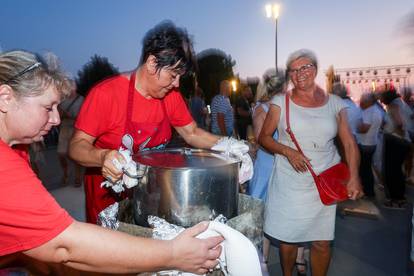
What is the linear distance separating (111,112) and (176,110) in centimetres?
46

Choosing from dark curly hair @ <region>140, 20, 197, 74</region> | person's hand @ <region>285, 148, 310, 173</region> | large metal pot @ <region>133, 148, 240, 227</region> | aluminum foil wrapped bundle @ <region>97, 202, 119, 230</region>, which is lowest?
person's hand @ <region>285, 148, 310, 173</region>

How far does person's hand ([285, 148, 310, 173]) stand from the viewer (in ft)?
8.17

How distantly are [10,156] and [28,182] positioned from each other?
0.10 metres

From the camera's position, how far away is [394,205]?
5125 millimetres

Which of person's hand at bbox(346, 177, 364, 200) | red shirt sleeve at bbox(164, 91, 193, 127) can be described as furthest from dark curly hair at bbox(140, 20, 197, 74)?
person's hand at bbox(346, 177, 364, 200)

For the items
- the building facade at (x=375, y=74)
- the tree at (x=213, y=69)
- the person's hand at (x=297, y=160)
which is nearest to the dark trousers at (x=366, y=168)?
the person's hand at (x=297, y=160)

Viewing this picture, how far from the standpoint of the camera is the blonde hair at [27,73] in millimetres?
1087

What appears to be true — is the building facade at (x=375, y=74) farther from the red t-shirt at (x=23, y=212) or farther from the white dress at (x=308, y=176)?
the red t-shirt at (x=23, y=212)

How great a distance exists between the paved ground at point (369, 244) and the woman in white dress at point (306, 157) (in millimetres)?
773

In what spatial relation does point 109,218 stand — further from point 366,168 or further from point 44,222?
point 366,168

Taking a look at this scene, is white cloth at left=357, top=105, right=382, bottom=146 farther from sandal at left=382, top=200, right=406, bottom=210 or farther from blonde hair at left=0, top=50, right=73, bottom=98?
blonde hair at left=0, top=50, right=73, bottom=98

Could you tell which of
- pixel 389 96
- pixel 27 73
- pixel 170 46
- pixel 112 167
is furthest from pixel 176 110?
pixel 389 96

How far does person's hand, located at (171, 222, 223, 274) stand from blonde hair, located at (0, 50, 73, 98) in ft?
2.12

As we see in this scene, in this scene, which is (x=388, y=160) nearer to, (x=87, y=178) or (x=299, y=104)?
(x=299, y=104)
